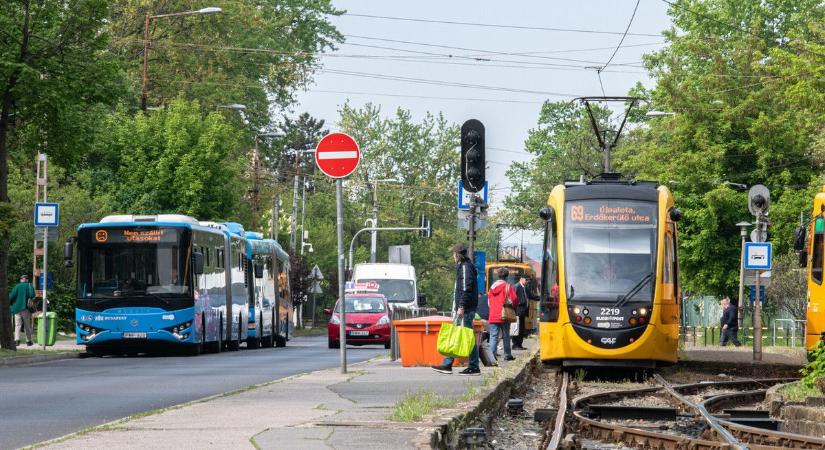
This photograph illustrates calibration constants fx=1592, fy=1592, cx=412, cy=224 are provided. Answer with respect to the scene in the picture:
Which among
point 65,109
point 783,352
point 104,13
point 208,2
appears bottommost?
point 783,352

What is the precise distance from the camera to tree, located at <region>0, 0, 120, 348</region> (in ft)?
103

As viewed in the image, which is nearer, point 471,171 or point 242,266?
point 471,171

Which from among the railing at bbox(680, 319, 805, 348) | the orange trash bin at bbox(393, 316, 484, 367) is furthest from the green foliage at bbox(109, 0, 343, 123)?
the orange trash bin at bbox(393, 316, 484, 367)

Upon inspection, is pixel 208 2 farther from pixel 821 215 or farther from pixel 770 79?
pixel 821 215

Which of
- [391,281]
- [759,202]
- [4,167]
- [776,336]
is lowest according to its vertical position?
[776,336]

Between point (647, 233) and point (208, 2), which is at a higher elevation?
point (208, 2)

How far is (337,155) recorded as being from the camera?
2125 cm

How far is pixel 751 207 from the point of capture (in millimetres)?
32500

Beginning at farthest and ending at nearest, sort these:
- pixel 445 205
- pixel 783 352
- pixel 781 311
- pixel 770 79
Answer: pixel 445 205, pixel 781 311, pixel 770 79, pixel 783 352

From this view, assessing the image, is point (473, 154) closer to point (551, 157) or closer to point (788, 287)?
point (788, 287)

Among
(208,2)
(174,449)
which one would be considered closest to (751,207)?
(174,449)

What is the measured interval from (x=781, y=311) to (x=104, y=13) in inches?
1635

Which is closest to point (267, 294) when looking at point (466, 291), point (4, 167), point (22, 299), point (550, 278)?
point (22, 299)

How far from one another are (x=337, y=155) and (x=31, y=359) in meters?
12.0
